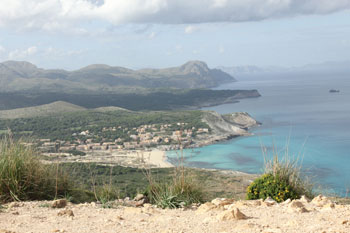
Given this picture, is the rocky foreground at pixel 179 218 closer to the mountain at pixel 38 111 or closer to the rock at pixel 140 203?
the rock at pixel 140 203

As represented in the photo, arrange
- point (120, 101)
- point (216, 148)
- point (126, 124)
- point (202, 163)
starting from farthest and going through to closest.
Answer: point (120, 101) < point (126, 124) < point (216, 148) < point (202, 163)

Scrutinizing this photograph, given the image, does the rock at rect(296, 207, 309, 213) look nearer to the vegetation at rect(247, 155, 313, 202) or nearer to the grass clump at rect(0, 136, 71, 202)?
the vegetation at rect(247, 155, 313, 202)

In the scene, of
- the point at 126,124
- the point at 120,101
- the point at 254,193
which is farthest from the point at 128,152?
the point at 120,101

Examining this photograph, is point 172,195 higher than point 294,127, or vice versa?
point 172,195

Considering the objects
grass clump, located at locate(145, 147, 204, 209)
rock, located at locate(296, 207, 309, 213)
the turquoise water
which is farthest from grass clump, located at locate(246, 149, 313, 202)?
the turquoise water

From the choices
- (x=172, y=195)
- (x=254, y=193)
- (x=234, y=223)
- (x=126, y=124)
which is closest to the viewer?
(x=234, y=223)

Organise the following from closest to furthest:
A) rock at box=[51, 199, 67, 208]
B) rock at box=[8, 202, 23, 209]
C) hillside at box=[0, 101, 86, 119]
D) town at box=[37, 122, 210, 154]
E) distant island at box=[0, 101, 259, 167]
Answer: rock at box=[8, 202, 23, 209], rock at box=[51, 199, 67, 208], town at box=[37, 122, 210, 154], distant island at box=[0, 101, 259, 167], hillside at box=[0, 101, 86, 119]

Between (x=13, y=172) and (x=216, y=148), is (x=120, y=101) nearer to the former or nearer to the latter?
(x=216, y=148)

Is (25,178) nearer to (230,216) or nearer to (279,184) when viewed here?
(230,216)
